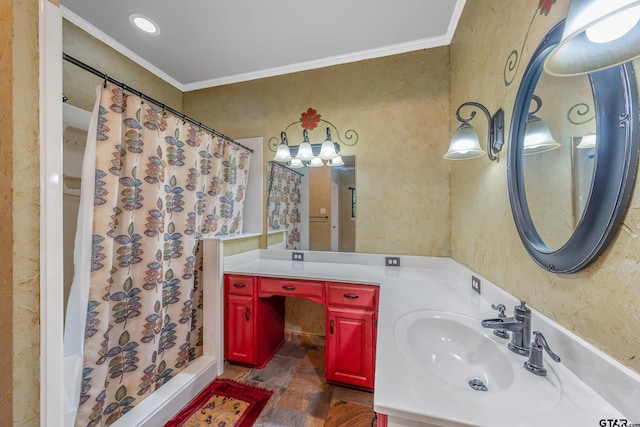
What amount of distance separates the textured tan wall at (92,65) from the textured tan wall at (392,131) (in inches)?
47.4

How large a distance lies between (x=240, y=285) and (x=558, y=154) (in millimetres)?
1946

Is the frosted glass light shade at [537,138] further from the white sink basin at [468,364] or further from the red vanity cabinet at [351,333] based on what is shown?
the red vanity cabinet at [351,333]

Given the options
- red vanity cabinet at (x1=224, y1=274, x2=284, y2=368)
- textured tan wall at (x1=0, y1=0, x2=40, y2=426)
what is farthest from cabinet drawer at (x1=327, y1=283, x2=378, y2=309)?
textured tan wall at (x1=0, y1=0, x2=40, y2=426)

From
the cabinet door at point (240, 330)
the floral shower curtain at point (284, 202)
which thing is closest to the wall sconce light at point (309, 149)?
the floral shower curtain at point (284, 202)

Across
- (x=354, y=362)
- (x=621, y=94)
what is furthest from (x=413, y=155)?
(x=354, y=362)

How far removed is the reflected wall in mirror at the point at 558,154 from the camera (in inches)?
25.7

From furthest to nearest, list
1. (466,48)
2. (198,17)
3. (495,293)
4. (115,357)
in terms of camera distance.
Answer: (198,17) → (466,48) → (115,357) → (495,293)

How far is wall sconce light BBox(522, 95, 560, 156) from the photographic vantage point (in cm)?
80

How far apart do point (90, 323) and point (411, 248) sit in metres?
2.14

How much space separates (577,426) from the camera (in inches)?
19.9

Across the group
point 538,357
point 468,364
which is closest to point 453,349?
point 468,364

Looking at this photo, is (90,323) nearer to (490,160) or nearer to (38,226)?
(38,226)

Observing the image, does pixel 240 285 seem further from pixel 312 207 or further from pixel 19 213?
pixel 19 213

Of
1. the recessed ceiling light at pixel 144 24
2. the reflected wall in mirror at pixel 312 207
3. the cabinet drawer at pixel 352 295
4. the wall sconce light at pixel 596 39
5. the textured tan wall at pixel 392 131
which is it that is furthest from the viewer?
the reflected wall in mirror at pixel 312 207
